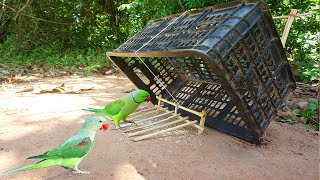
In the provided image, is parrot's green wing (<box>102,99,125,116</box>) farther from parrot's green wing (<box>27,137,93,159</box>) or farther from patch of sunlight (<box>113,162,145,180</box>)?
parrot's green wing (<box>27,137,93,159</box>)

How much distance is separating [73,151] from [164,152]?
30.1 inches

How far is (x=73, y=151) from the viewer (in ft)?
4.93

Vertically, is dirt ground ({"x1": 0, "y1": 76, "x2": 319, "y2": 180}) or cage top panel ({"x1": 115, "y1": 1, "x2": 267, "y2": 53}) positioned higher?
cage top panel ({"x1": 115, "y1": 1, "x2": 267, "y2": 53})

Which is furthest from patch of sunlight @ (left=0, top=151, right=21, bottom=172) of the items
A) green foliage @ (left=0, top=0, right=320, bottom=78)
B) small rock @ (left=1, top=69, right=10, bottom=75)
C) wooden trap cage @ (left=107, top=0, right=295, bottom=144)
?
small rock @ (left=1, top=69, right=10, bottom=75)

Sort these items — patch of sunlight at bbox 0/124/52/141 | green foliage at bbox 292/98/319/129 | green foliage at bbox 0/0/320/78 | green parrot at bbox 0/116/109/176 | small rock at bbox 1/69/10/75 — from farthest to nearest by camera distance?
green foliage at bbox 0/0/320/78
small rock at bbox 1/69/10/75
green foliage at bbox 292/98/319/129
patch of sunlight at bbox 0/124/52/141
green parrot at bbox 0/116/109/176

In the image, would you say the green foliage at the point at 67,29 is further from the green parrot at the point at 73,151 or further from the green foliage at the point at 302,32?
the green parrot at the point at 73,151

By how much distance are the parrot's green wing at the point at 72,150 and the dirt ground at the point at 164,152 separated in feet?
0.69

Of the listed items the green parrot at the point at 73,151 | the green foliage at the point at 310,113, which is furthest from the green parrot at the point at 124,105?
the green foliage at the point at 310,113

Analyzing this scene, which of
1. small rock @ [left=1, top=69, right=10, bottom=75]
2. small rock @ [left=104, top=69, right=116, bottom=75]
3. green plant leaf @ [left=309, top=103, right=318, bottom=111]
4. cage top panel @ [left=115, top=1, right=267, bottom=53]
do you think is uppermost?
cage top panel @ [left=115, top=1, right=267, bottom=53]

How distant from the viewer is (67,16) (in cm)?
930

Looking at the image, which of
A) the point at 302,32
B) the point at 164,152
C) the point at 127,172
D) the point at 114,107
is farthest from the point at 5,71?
the point at 302,32

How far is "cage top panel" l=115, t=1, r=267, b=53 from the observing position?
70.0 inches

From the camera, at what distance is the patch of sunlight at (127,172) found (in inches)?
66.4

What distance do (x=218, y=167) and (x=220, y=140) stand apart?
0.51 m
